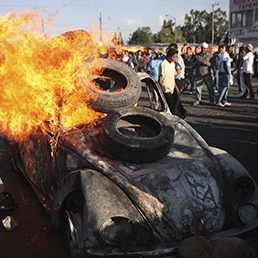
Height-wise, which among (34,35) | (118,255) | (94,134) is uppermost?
(34,35)

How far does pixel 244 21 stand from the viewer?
44.3 meters

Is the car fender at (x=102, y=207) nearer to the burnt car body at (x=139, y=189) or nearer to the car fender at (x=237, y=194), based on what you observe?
the burnt car body at (x=139, y=189)

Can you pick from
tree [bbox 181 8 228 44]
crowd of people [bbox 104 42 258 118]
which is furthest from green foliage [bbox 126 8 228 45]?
crowd of people [bbox 104 42 258 118]

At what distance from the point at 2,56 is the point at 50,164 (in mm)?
1904

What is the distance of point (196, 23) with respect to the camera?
3725 inches

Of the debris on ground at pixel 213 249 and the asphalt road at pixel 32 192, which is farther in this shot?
the asphalt road at pixel 32 192

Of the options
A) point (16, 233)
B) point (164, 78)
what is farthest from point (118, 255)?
point (164, 78)

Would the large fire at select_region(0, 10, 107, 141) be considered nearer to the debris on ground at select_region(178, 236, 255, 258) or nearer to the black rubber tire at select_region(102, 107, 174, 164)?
the black rubber tire at select_region(102, 107, 174, 164)

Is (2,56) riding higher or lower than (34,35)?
lower

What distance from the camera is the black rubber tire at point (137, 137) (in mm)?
3135

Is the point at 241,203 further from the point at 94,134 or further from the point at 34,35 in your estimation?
the point at 34,35

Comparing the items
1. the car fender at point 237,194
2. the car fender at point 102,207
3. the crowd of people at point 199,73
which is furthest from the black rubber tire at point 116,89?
the crowd of people at point 199,73

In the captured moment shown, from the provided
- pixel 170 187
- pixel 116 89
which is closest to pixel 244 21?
pixel 116 89

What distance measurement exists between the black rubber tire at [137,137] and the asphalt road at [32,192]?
1.30 meters
